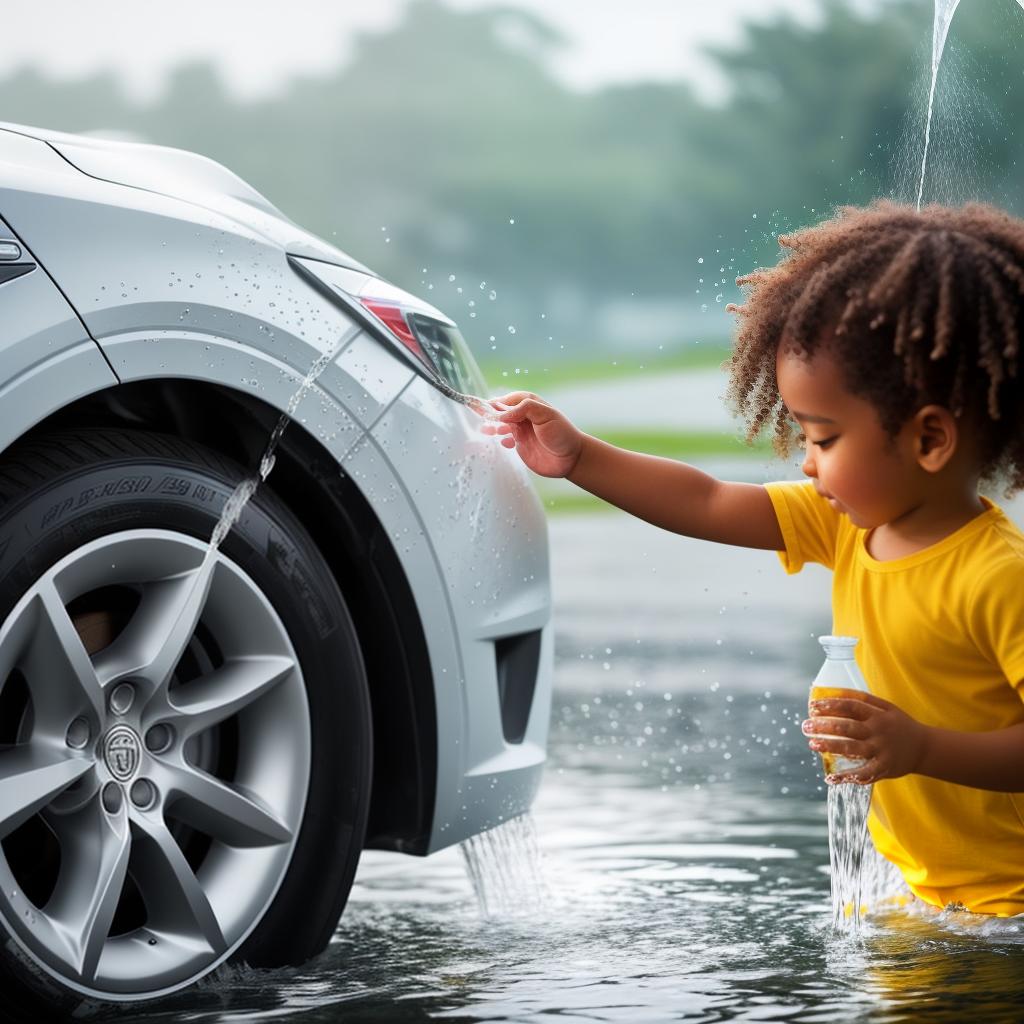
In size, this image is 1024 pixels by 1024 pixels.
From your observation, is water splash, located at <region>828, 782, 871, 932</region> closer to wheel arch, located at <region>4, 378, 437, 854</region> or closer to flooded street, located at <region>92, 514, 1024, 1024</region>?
flooded street, located at <region>92, 514, 1024, 1024</region>

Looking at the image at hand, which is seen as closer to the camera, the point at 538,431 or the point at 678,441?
the point at 538,431

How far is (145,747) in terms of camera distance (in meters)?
2.39

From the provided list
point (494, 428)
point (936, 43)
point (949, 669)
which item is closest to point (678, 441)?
point (936, 43)

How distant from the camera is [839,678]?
2393 millimetres

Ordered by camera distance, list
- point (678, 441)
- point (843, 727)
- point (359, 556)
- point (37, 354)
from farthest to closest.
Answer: point (678, 441), point (359, 556), point (843, 727), point (37, 354)

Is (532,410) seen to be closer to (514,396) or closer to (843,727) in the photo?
(514,396)

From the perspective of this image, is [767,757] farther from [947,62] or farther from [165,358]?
[165,358]

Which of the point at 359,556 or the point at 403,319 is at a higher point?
the point at 403,319

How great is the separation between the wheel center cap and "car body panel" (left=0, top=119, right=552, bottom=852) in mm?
469

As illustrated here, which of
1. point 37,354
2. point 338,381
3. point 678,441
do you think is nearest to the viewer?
point 37,354

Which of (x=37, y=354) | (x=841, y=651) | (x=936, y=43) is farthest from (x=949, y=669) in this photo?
(x=37, y=354)

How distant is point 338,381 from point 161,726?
61 cm

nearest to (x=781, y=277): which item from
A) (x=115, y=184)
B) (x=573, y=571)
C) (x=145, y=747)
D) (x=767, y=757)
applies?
(x=115, y=184)

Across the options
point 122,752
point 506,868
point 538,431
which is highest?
point 538,431
